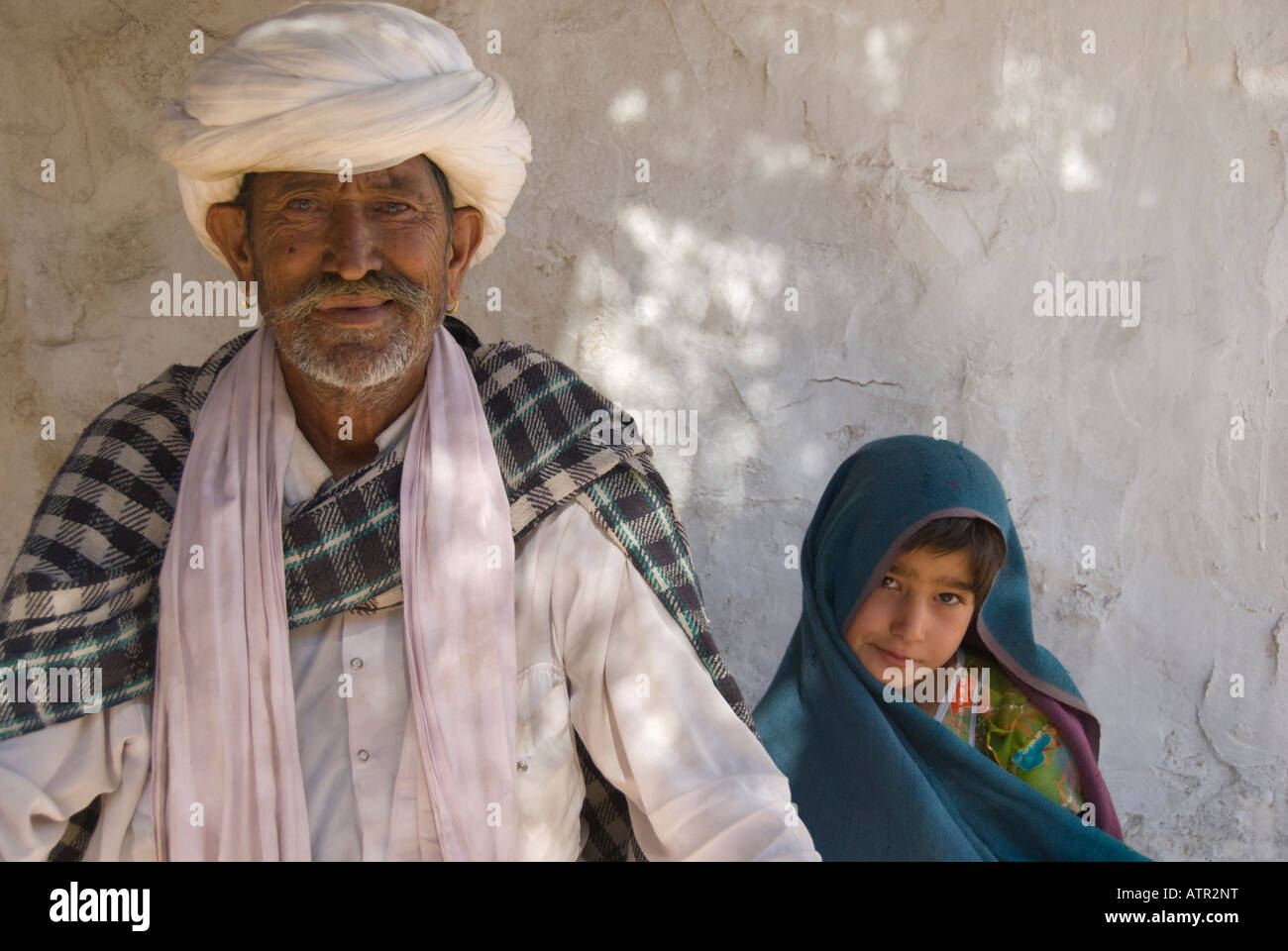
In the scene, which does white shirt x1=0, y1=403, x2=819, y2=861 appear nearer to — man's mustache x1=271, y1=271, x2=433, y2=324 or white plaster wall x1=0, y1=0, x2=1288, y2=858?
man's mustache x1=271, y1=271, x2=433, y2=324

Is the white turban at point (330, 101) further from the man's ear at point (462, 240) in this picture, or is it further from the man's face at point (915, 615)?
the man's face at point (915, 615)

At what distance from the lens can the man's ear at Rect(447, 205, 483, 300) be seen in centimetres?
279

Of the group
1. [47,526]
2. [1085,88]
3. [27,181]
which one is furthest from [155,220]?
[1085,88]

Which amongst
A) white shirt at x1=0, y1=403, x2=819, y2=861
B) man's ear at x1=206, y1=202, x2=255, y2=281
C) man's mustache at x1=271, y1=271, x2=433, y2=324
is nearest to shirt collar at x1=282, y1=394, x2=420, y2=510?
white shirt at x1=0, y1=403, x2=819, y2=861

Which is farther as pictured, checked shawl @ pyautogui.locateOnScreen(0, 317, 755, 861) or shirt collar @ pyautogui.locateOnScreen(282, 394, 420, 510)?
shirt collar @ pyautogui.locateOnScreen(282, 394, 420, 510)

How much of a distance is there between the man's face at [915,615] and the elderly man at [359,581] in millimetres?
642

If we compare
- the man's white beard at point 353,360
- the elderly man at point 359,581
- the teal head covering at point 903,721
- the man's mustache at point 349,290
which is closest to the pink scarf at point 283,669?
the elderly man at point 359,581

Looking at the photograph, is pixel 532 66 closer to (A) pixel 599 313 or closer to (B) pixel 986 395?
(A) pixel 599 313

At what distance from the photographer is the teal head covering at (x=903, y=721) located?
2910 mm

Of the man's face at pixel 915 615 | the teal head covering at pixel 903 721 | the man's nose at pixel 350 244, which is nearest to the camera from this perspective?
the man's nose at pixel 350 244

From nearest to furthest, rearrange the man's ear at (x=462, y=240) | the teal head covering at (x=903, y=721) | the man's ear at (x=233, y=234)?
the man's ear at (x=233, y=234) < the man's ear at (x=462, y=240) < the teal head covering at (x=903, y=721)

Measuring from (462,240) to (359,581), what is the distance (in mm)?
791

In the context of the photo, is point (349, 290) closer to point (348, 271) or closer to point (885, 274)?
point (348, 271)

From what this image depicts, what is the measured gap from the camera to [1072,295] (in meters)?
3.76
